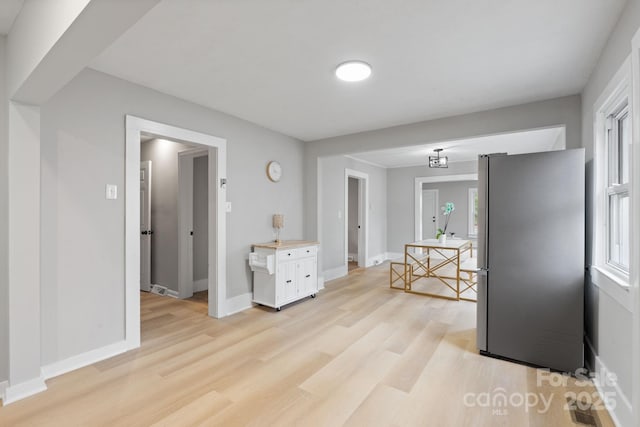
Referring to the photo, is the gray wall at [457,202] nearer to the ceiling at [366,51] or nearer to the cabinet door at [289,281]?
the ceiling at [366,51]

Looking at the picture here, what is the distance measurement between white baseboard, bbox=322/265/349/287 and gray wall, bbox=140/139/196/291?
8.09 feet

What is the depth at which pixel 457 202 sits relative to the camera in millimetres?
9531

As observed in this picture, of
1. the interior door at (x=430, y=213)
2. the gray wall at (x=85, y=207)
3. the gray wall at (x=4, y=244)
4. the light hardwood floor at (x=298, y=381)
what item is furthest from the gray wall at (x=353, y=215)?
the gray wall at (x=4, y=244)

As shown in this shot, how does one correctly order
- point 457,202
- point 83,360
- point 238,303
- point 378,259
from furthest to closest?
point 457,202 < point 378,259 < point 238,303 < point 83,360

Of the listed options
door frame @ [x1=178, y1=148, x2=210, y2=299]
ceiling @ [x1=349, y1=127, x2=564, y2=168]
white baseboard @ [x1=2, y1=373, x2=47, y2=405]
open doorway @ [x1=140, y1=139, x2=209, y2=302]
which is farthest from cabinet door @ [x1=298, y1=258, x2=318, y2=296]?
white baseboard @ [x1=2, y1=373, x2=47, y2=405]

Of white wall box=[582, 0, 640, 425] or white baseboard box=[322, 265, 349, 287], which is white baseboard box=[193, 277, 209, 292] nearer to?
white baseboard box=[322, 265, 349, 287]

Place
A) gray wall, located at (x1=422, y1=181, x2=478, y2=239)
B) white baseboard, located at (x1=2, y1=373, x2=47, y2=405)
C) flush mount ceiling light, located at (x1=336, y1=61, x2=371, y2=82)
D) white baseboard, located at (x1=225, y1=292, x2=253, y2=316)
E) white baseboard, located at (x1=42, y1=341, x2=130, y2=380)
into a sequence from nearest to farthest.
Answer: white baseboard, located at (x1=2, y1=373, x2=47, y2=405) → white baseboard, located at (x1=42, y1=341, x2=130, y2=380) → flush mount ceiling light, located at (x1=336, y1=61, x2=371, y2=82) → white baseboard, located at (x1=225, y1=292, x2=253, y2=316) → gray wall, located at (x1=422, y1=181, x2=478, y2=239)

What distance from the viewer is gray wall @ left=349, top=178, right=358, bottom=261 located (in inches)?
314

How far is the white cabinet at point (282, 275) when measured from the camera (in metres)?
3.66

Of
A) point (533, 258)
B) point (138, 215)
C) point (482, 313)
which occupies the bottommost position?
point (482, 313)

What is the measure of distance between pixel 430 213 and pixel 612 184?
7.40m

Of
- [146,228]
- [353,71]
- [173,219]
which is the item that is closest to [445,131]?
[353,71]

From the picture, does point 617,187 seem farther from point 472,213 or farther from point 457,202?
point 457,202

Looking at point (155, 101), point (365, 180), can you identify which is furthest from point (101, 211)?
point (365, 180)
